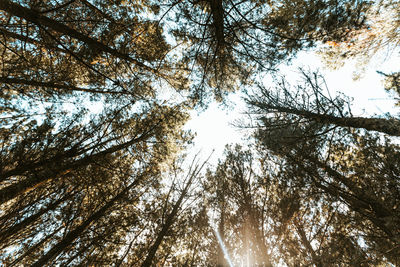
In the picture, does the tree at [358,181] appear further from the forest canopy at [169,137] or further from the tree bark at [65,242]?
the tree bark at [65,242]

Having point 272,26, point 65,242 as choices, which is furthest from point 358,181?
point 65,242

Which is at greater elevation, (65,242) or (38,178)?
(38,178)

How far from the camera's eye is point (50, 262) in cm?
396

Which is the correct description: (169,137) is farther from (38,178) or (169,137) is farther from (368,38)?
(368,38)

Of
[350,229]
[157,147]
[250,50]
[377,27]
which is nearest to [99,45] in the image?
[157,147]

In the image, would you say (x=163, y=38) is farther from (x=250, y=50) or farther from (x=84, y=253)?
(x=84, y=253)

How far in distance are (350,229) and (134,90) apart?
7380 millimetres

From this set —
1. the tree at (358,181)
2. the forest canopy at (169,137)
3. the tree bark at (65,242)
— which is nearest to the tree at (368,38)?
the forest canopy at (169,137)

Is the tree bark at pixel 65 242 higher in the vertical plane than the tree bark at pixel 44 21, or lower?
lower

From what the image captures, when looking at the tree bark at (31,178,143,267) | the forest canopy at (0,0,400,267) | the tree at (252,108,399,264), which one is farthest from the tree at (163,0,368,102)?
the tree bark at (31,178,143,267)

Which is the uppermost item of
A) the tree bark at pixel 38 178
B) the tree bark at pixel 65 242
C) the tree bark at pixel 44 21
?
the tree bark at pixel 44 21

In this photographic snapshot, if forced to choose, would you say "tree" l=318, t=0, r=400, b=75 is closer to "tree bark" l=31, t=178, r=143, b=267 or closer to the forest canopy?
the forest canopy

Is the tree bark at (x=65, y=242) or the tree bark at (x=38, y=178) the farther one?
the tree bark at (x=65, y=242)

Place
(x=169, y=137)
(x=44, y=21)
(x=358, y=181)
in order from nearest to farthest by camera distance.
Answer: (x=44, y=21) → (x=358, y=181) → (x=169, y=137)
